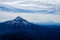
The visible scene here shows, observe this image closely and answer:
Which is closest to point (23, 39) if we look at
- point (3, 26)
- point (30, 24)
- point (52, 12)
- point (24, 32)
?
point (24, 32)

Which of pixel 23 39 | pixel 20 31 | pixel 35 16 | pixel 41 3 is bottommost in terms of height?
pixel 23 39

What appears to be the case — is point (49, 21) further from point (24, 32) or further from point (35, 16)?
point (24, 32)

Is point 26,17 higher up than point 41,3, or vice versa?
point 41,3

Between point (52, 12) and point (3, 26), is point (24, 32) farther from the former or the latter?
point (52, 12)

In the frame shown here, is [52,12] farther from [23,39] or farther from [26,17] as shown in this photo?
[23,39]

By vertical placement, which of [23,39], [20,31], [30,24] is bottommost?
[23,39]

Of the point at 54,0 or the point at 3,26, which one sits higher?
the point at 54,0

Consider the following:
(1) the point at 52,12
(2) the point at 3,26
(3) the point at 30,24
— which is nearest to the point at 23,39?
(3) the point at 30,24
